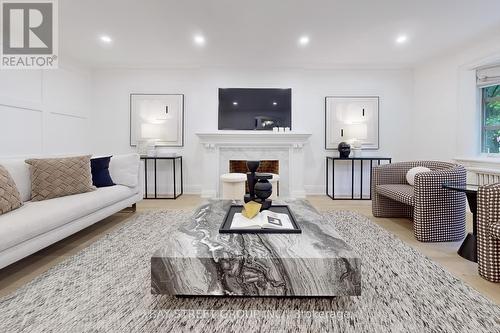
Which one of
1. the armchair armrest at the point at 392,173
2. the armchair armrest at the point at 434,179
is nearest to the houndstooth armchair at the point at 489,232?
the armchair armrest at the point at 434,179

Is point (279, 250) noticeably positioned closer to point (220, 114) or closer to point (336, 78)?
point (220, 114)

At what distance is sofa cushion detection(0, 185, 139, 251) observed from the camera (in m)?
1.63

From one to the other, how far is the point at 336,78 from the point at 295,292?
169 inches

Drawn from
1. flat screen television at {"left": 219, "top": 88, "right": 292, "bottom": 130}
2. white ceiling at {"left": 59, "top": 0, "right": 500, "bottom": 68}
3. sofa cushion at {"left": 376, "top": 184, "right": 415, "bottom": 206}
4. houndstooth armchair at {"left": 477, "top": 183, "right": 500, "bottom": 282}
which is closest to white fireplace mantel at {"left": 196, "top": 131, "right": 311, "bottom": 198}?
flat screen television at {"left": 219, "top": 88, "right": 292, "bottom": 130}

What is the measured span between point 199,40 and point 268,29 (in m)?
1.00

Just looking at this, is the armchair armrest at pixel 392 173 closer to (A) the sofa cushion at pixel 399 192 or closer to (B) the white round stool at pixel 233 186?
(A) the sofa cushion at pixel 399 192

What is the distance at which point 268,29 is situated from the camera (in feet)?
10.5

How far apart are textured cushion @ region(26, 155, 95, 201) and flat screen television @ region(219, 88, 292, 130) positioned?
2.50m

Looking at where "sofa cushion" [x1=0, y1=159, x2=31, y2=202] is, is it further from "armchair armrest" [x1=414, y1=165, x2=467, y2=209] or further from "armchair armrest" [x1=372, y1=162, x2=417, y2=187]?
"armchair armrest" [x1=372, y1=162, x2=417, y2=187]

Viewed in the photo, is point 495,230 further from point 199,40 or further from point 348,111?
point 199,40

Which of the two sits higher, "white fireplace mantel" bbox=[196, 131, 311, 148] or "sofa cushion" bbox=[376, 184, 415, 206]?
"white fireplace mantel" bbox=[196, 131, 311, 148]

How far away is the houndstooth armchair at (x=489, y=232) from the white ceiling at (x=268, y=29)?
2041 millimetres

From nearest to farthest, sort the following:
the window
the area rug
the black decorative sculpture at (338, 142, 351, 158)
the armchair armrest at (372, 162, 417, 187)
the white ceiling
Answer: the area rug < the white ceiling < the armchair armrest at (372, 162, 417, 187) < the window < the black decorative sculpture at (338, 142, 351, 158)

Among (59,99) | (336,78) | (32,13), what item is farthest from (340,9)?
(59,99)
